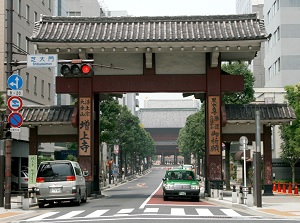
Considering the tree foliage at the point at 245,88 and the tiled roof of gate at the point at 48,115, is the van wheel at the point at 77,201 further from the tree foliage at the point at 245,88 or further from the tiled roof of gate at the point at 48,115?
the tree foliage at the point at 245,88

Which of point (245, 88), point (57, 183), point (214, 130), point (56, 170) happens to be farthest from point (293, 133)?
point (57, 183)

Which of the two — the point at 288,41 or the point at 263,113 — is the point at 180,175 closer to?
the point at 263,113

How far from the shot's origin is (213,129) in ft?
105

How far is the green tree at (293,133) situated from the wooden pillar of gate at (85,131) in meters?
17.1

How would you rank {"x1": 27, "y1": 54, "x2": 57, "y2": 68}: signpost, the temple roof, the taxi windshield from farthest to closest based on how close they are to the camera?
1. the taxi windshield
2. the temple roof
3. {"x1": 27, "y1": 54, "x2": 57, "y2": 68}: signpost

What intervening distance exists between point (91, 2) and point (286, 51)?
4816 centimetres

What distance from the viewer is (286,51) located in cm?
6988

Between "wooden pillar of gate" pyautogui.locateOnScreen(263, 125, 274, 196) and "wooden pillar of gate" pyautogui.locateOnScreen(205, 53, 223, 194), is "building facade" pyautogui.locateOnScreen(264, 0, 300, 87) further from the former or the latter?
"wooden pillar of gate" pyautogui.locateOnScreen(205, 53, 223, 194)

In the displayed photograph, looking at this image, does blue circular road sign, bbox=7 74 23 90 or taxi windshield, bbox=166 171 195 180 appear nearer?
blue circular road sign, bbox=7 74 23 90

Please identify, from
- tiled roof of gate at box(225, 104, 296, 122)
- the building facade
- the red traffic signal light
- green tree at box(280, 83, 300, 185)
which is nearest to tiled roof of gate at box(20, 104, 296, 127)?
tiled roof of gate at box(225, 104, 296, 122)

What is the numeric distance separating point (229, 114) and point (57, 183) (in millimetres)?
12422

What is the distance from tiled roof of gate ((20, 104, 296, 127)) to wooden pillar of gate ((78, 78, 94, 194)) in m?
1.07

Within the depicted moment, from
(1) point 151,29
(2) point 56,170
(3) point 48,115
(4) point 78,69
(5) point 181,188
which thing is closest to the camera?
(4) point 78,69

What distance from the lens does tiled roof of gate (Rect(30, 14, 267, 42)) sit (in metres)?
31.3
